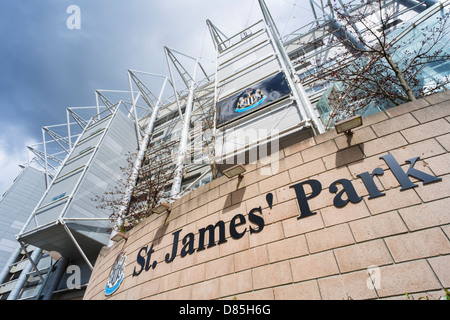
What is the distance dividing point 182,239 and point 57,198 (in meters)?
15.6

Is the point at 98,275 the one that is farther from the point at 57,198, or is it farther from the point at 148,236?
the point at 57,198

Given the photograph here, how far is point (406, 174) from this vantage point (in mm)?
4402

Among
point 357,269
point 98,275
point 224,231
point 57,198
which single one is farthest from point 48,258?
point 357,269

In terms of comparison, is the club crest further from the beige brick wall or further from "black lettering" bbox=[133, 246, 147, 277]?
"black lettering" bbox=[133, 246, 147, 277]

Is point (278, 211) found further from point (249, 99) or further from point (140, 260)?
point (249, 99)

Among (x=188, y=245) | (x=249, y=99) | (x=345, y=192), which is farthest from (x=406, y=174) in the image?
(x=249, y=99)

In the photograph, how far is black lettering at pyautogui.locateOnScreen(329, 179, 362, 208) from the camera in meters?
4.60

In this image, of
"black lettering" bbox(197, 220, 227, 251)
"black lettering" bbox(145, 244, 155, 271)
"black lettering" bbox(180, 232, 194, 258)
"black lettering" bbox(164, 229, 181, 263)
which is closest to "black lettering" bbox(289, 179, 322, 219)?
"black lettering" bbox(197, 220, 227, 251)

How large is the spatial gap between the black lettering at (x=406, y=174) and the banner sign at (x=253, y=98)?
25.2ft

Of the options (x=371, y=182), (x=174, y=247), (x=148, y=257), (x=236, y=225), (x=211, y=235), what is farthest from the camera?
(x=148, y=257)

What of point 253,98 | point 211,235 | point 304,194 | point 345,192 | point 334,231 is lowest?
point 334,231

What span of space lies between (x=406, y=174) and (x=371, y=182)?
63 cm

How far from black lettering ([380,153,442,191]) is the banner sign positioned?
7.67 metres

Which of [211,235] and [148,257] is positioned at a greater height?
[211,235]
